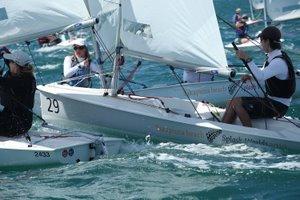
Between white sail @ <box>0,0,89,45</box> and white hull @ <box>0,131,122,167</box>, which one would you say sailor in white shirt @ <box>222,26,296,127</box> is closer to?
white hull @ <box>0,131,122,167</box>

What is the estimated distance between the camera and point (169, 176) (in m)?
7.58

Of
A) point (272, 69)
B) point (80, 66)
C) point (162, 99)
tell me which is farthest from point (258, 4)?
point (272, 69)

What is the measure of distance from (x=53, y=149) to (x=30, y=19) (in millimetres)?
2305

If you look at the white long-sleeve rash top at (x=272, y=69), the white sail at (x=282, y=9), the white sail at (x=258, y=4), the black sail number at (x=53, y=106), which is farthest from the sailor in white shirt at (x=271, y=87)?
the white sail at (x=258, y=4)

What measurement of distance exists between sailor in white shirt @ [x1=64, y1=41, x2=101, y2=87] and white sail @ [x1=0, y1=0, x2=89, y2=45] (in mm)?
1643

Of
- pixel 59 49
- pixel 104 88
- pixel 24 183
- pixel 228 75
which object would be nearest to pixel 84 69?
pixel 104 88

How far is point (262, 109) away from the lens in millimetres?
8906

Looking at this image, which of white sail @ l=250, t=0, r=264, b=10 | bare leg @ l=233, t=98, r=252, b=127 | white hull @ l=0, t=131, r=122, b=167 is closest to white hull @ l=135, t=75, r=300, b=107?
bare leg @ l=233, t=98, r=252, b=127

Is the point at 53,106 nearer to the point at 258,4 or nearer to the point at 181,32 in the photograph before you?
the point at 181,32

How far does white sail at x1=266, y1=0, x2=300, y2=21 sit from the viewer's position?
22.9 metres

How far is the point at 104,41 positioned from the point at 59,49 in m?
13.9

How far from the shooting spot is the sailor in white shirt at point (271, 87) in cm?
847

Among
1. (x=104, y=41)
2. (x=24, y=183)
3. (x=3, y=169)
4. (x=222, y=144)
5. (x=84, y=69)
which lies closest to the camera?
(x=24, y=183)

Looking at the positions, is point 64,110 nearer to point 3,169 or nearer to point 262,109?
point 3,169
